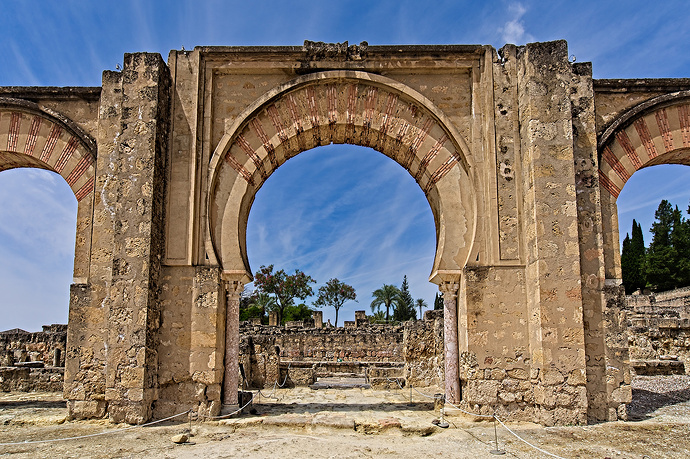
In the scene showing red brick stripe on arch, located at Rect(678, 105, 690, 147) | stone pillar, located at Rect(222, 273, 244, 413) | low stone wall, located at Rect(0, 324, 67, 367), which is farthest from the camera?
low stone wall, located at Rect(0, 324, 67, 367)

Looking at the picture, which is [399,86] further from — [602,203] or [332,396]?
[332,396]

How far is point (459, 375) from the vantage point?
637 cm

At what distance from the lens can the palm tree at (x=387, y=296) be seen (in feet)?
120

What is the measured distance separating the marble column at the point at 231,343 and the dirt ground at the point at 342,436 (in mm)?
340

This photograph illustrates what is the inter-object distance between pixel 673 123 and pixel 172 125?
629 centimetres

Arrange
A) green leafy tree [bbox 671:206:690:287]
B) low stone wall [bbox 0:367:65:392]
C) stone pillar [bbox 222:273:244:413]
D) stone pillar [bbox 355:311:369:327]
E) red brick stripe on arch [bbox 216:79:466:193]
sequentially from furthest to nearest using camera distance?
green leafy tree [bbox 671:206:690:287], stone pillar [bbox 355:311:369:327], low stone wall [bbox 0:367:65:392], red brick stripe on arch [bbox 216:79:466:193], stone pillar [bbox 222:273:244:413]

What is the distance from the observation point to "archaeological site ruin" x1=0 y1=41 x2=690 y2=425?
19.4 feet

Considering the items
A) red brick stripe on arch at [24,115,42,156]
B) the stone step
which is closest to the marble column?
red brick stripe on arch at [24,115,42,156]

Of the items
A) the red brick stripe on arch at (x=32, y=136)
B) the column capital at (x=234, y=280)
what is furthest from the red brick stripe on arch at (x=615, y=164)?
the red brick stripe on arch at (x=32, y=136)

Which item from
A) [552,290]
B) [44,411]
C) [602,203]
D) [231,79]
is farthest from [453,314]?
[44,411]

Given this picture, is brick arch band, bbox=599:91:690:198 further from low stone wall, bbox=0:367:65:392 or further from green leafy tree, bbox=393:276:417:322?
green leafy tree, bbox=393:276:417:322

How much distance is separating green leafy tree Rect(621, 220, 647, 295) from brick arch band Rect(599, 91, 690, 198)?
30.2 metres

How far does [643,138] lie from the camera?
21.6 feet

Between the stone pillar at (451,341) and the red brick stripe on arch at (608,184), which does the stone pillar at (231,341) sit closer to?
the stone pillar at (451,341)
